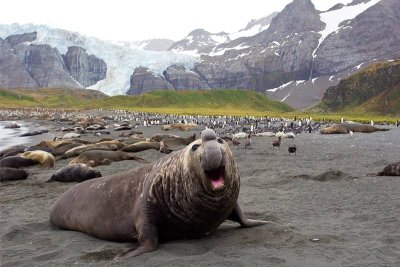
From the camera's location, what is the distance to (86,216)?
8055mm

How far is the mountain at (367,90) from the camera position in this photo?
9062 cm

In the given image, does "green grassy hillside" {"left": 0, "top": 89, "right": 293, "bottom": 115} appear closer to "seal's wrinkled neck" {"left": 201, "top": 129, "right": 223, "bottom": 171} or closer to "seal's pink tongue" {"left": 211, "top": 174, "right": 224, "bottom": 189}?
"seal's pink tongue" {"left": 211, "top": 174, "right": 224, "bottom": 189}

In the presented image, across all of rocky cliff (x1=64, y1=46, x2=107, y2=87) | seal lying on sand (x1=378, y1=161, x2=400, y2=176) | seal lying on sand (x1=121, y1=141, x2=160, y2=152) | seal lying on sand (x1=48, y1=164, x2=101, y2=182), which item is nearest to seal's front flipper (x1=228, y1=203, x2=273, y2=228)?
seal lying on sand (x1=378, y1=161, x2=400, y2=176)

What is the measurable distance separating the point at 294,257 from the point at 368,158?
14.3 meters

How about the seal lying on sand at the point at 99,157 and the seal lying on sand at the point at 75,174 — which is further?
the seal lying on sand at the point at 99,157

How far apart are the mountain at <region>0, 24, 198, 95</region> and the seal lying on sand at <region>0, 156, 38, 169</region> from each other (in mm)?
140889

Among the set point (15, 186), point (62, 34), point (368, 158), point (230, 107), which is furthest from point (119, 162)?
point (62, 34)

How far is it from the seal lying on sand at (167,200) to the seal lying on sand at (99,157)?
33.6 feet

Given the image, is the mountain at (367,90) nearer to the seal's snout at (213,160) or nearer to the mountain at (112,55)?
the mountain at (112,55)

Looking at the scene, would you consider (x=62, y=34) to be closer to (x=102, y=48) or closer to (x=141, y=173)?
(x=102, y=48)

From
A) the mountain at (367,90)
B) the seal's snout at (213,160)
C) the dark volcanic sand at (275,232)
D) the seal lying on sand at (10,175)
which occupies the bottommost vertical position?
the seal lying on sand at (10,175)

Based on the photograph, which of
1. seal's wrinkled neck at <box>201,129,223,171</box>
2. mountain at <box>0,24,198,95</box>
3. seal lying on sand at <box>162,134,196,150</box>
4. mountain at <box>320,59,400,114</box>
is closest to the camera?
seal's wrinkled neck at <box>201,129,223,171</box>

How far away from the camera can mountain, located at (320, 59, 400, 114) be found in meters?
90.6

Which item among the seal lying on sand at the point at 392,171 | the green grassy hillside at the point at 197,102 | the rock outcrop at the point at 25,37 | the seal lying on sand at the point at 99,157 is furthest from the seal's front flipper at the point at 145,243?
the rock outcrop at the point at 25,37
